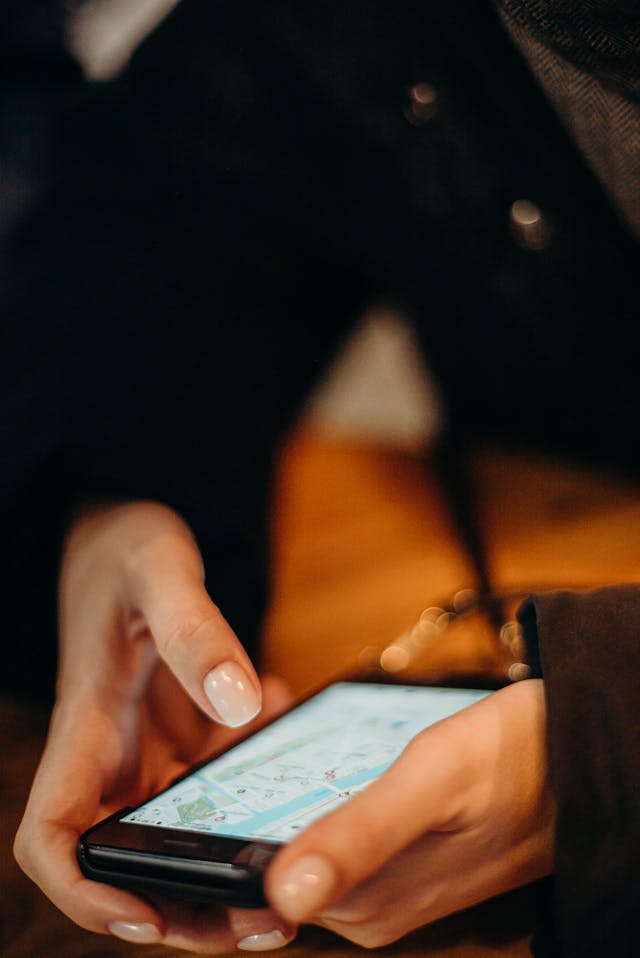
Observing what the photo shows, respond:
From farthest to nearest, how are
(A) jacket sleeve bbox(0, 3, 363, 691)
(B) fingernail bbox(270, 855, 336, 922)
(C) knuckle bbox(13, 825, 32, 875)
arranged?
(A) jacket sleeve bbox(0, 3, 363, 691) < (C) knuckle bbox(13, 825, 32, 875) < (B) fingernail bbox(270, 855, 336, 922)

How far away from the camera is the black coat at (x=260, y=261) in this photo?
41 centimetres

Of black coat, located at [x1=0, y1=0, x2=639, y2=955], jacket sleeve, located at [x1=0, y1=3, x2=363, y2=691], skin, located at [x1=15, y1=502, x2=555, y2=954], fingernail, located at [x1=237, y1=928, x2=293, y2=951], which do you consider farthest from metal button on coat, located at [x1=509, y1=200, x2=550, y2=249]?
fingernail, located at [x1=237, y1=928, x2=293, y2=951]

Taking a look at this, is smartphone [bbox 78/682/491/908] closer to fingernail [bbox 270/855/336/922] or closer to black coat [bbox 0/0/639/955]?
fingernail [bbox 270/855/336/922]

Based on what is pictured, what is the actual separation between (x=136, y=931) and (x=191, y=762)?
0.10 m

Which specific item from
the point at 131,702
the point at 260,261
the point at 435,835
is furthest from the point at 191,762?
the point at 260,261

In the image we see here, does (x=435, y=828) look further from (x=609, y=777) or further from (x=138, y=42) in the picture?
(x=138, y=42)

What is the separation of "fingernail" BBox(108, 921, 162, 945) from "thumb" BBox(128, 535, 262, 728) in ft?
0.22

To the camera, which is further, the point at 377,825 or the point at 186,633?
the point at 186,633

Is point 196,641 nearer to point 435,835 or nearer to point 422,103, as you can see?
point 435,835

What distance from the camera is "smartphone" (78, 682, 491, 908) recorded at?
0.69 feet

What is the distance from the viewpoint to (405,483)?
0.62 m

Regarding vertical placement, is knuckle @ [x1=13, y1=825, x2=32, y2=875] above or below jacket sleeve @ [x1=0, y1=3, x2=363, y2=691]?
below

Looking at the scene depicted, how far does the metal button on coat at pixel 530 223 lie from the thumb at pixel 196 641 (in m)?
0.26

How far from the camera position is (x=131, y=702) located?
35 centimetres
